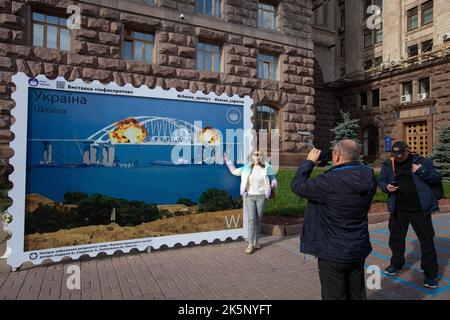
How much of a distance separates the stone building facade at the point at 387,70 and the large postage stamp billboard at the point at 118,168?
21280mm

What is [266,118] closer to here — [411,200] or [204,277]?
[411,200]

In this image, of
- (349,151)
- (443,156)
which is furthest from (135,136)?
(443,156)

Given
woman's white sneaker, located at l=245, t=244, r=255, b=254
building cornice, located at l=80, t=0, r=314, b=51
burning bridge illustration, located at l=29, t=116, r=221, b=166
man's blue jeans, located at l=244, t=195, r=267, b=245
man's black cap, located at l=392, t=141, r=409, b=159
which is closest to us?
man's black cap, located at l=392, t=141, r=409, b=159

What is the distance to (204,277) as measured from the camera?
5.07m

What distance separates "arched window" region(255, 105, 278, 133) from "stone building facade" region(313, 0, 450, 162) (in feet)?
36.9

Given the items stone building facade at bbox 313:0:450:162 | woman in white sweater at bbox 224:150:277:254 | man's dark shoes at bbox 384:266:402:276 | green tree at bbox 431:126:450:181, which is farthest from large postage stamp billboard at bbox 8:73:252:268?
stone building facade at bbox 313:0:450:162

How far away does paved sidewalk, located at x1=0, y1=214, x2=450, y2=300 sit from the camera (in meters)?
4.43

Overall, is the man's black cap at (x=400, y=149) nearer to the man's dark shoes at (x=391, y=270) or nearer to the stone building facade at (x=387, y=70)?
the man's dark shoes at (x=391, y=270)

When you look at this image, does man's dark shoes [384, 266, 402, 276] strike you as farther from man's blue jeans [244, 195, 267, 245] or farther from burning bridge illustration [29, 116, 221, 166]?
burning bridge illustration [29, 116, 221, 166]

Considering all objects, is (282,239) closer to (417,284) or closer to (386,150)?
(417,284)

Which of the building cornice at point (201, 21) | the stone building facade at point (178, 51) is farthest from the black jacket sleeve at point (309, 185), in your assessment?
the building cornice at point (201, 21)

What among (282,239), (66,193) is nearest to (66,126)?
(66,193)

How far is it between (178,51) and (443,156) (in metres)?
15.2

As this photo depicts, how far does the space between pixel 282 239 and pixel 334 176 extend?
194 inches
